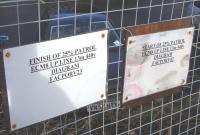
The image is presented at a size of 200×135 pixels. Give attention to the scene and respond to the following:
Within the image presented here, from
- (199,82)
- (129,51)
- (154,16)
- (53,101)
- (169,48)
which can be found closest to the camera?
(53,101)

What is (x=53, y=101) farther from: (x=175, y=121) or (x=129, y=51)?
(x=175, y=121)

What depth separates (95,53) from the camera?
221cm

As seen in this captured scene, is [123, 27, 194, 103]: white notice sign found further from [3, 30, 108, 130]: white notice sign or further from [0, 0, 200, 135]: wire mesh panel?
[3, 30, 108, 130]: white notice sign

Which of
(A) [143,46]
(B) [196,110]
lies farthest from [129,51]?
(B) [196,110]

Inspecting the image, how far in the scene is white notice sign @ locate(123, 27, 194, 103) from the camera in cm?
243

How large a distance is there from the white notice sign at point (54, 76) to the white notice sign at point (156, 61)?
0.23m

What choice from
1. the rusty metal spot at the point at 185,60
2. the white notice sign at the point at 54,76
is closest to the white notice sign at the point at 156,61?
the rusty metal spot at the point at 185,60

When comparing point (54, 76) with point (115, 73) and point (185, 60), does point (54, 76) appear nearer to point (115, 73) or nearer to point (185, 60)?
point (115, 73)

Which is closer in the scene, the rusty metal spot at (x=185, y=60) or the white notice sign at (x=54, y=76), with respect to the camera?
the white notice sign at (x=54, y=76)

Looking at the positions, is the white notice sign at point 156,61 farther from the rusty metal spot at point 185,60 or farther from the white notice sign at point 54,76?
the white notice sign at point 54,76

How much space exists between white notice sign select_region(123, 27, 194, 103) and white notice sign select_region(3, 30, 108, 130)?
0.74 ft

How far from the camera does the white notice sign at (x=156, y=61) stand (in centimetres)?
243

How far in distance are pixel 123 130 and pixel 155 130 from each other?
31 cm

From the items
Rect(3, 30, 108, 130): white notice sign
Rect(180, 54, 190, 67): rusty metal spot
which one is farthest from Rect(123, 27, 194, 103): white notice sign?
Rect(3, 30, 108, 130): white notice sign
